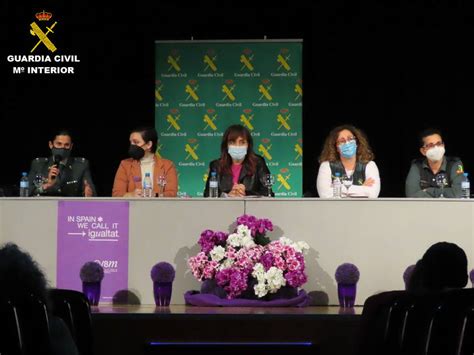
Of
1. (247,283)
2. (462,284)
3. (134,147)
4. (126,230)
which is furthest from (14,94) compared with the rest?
(462,284)

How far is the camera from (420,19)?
27.7 ft

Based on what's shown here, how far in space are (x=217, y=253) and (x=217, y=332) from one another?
37 cm

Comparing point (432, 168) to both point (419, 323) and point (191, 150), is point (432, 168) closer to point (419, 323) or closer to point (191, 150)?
point (191, 150)

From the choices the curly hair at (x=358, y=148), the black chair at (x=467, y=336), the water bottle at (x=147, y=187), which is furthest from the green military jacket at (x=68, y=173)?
the black chair at (x=467, y=336)

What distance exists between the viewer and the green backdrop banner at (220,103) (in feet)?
26.6

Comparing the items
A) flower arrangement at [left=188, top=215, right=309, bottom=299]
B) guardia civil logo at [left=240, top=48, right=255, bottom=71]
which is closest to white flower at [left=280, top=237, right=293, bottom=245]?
flower arrangement at [left=188, top=215, right=309, bottom=299]

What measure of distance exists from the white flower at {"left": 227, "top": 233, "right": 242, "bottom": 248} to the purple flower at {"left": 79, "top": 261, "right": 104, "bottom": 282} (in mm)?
646

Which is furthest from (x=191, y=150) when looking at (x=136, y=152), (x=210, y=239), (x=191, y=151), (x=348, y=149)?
(x=210, y=239)

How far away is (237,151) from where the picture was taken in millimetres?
5547

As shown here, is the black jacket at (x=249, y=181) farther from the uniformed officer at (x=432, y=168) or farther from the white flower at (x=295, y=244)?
the white flower at (x=295, y=244)

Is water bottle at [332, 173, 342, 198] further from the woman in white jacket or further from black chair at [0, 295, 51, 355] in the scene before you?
black chair at [0, 295, 51, 355]

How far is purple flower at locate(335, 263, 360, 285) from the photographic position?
4.16m

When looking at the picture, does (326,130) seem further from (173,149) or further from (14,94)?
(14,94)

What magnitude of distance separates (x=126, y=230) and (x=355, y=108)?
453 cm
